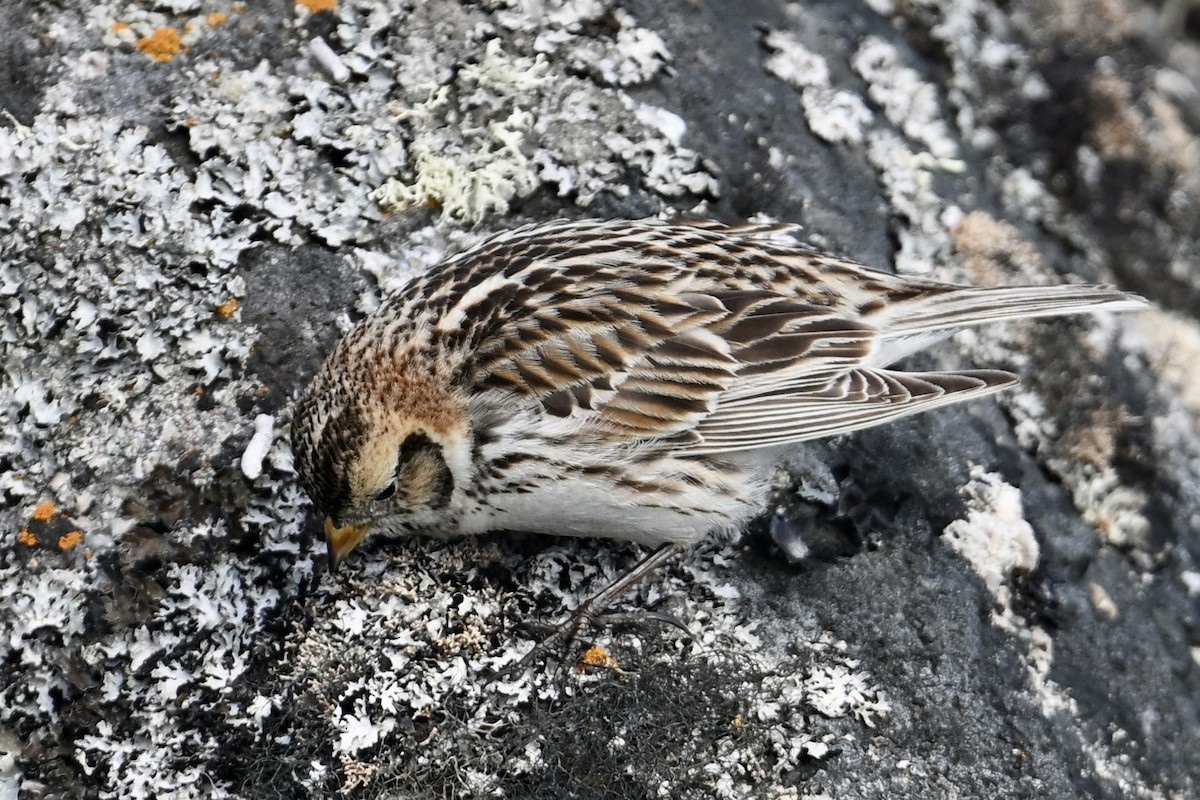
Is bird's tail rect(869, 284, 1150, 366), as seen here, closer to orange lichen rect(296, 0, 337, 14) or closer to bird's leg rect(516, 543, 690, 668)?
bird's leg rect(516, 543, 690, 668)

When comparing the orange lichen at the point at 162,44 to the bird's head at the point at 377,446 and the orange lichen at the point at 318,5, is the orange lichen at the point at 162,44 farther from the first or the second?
the bird's head at the point at 377,446

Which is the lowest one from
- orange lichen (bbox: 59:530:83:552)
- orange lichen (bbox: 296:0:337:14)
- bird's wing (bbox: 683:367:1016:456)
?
bird's wing (bbox: 683:367:1016:456)

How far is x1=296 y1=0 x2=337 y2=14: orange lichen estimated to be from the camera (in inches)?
194

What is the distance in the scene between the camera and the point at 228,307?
14.4 ft

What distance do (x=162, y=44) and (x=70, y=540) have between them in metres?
1.98

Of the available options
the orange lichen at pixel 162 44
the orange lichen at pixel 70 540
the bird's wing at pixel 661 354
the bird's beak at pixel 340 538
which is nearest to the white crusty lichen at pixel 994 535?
the bird's wing at pixel 661 354

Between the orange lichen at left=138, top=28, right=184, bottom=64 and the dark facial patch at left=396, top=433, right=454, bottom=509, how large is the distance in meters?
1.94

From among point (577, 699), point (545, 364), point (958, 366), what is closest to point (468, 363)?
point (545, 364)

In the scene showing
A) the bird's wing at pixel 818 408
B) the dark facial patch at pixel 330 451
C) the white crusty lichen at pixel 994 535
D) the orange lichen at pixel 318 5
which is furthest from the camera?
the orange lichen at pixel 318 5

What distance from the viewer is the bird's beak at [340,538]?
154 inches

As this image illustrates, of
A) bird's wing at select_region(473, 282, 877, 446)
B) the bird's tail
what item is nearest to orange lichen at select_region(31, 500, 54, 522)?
bird's wing at select_region(473, 282, 877, 446)

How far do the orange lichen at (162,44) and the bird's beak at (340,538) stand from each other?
6.67 feet

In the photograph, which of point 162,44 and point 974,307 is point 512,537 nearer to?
point 974,307

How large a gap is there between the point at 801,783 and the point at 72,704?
2.27 metres
